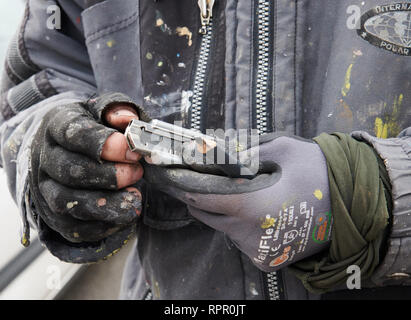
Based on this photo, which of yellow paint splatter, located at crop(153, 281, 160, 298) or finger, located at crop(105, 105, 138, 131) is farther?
yellow paint splatter, located at crop(153, 281, 160, 298)

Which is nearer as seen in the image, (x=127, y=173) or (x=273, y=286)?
(x=127, y=173)

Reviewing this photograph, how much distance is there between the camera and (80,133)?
1.28 ft

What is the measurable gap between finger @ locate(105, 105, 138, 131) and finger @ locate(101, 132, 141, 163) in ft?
0.09

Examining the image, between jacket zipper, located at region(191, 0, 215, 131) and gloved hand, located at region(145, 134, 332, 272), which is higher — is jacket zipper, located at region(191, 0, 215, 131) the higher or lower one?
the higher one

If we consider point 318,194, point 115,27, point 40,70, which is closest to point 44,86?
point 40,70

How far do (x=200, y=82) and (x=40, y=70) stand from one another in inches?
14.9

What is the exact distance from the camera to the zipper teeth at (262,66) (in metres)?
0.49

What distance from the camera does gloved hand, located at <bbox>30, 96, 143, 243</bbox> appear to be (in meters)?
0.39

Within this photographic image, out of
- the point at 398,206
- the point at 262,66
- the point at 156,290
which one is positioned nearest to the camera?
the point at 398,206

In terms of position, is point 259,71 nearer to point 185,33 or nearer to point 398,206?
point 185,33

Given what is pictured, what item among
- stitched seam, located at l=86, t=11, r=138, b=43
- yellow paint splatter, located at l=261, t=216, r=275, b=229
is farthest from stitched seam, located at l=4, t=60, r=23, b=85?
yellow paint splatter, located at l=261, t=216, r=275, b=229

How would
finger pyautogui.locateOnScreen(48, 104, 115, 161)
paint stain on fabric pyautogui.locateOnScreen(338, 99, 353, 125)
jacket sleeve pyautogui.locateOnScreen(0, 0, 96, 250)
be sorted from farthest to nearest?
jacket sleeve pyautogui.locateOnScreen(0, 0, 96, 250), paint stain on fabric pyautogui.locateOnScreen(338, 99, 353, 125), finger pyautogui.locateOnScreen(48, 104, 115, 161)

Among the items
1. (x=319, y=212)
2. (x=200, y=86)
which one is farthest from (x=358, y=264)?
(x=200, y=86)

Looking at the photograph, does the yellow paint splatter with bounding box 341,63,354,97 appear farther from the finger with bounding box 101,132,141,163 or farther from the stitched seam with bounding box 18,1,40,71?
the stitched seam with bounding box 18,1,40,71
